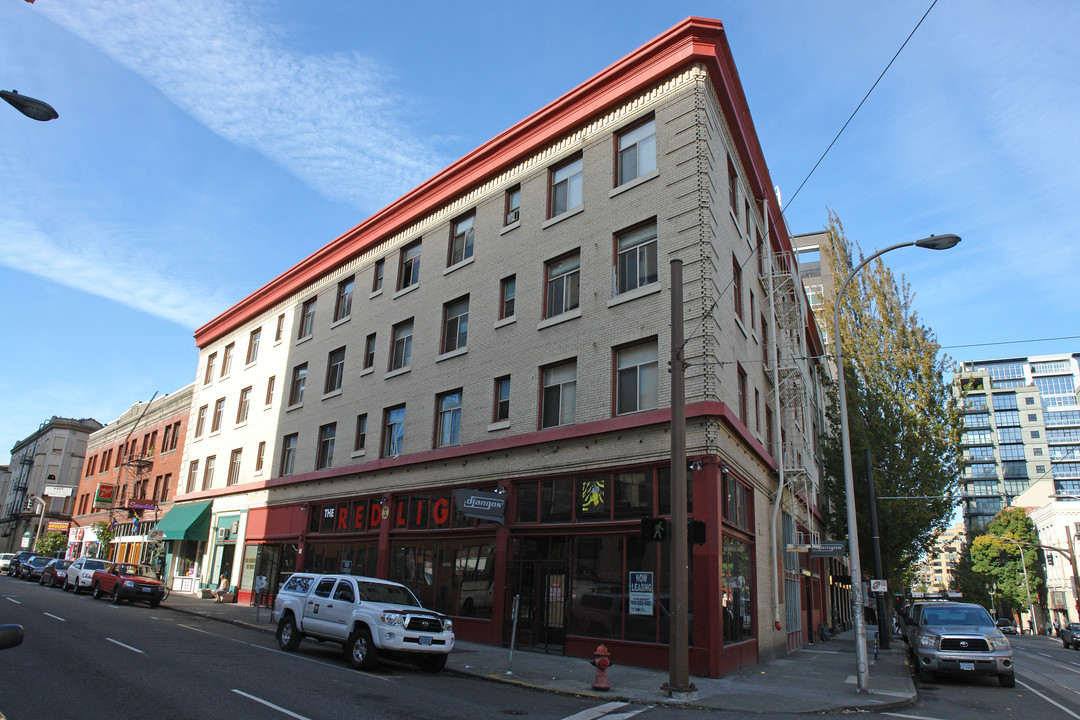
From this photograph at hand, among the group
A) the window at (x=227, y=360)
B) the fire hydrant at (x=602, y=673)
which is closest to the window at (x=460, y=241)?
the fire hydrant at (x=602, y=673)

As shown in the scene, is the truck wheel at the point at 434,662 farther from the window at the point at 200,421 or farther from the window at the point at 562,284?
the window at the point at 200,421

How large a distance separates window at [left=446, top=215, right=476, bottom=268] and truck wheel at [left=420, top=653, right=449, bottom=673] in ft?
45.6

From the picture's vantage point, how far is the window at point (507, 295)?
853 inches

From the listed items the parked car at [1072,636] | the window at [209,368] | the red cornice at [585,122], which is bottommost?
the parked car at [1072,636]

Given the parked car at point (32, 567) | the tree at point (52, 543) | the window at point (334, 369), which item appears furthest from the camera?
the tree at point (52, 543)

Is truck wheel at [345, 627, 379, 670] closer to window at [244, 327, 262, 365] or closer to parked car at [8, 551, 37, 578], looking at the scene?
window at [244, 327, 262, 365]

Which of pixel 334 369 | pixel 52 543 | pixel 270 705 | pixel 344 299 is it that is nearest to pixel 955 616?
pixel 270 705

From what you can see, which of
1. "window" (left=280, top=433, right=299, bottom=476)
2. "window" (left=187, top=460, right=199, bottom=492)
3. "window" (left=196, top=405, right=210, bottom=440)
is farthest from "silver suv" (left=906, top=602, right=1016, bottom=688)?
"window" (left=196, top=405, right=210, bottom=440)

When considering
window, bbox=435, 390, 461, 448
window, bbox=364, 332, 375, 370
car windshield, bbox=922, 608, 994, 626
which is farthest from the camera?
window, bbox=364, 332, 375, 370

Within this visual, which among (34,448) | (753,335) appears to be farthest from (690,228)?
(34,448)

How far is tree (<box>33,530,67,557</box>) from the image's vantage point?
195 feet

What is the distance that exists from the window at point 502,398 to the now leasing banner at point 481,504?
2.88 metres

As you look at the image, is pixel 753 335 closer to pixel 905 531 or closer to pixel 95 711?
pixel 905 531

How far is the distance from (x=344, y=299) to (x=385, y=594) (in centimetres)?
1806
